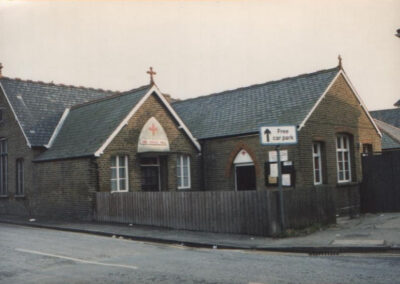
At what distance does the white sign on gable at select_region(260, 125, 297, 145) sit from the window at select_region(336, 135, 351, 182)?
8694 millimetres

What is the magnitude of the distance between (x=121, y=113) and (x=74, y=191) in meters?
3.80

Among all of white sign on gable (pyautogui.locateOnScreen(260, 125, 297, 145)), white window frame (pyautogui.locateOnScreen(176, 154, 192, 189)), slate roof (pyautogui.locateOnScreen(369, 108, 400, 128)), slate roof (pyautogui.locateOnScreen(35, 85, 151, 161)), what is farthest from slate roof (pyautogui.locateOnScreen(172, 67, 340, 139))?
slate roof (pyautogui.locateOnScreen(369, 108, 400, 128))

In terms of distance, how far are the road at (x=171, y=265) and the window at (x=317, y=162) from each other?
969cm

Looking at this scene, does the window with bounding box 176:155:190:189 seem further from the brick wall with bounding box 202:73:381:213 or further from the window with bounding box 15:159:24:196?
the window with bounding box 15:159:24:196

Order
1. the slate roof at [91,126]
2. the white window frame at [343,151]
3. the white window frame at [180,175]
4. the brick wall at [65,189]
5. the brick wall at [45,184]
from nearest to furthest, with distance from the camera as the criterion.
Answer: the brick wall at [65,189] → the brick wall at [45,184] → the slate roof at [91,126] → the white window frame at [343,151] → the white window frame at [180,175]

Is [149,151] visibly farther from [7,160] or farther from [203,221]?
[7,160]

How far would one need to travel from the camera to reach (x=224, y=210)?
1423 centimetres

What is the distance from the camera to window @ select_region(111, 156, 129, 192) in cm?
1891

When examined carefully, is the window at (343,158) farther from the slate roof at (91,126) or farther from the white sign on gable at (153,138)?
the slate roof at (91,126)

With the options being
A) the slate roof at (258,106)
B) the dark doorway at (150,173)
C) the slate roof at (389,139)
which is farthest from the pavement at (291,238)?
the slate roof at (389,139)

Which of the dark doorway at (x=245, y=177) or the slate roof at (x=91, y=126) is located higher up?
the slate roof at (x=91, y=126)

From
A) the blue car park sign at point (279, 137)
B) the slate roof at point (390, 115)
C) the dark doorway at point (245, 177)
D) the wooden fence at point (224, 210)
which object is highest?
the slate roof at point (390, 115)

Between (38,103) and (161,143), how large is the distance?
7.30 m

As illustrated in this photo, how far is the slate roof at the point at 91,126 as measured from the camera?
18906 mm
